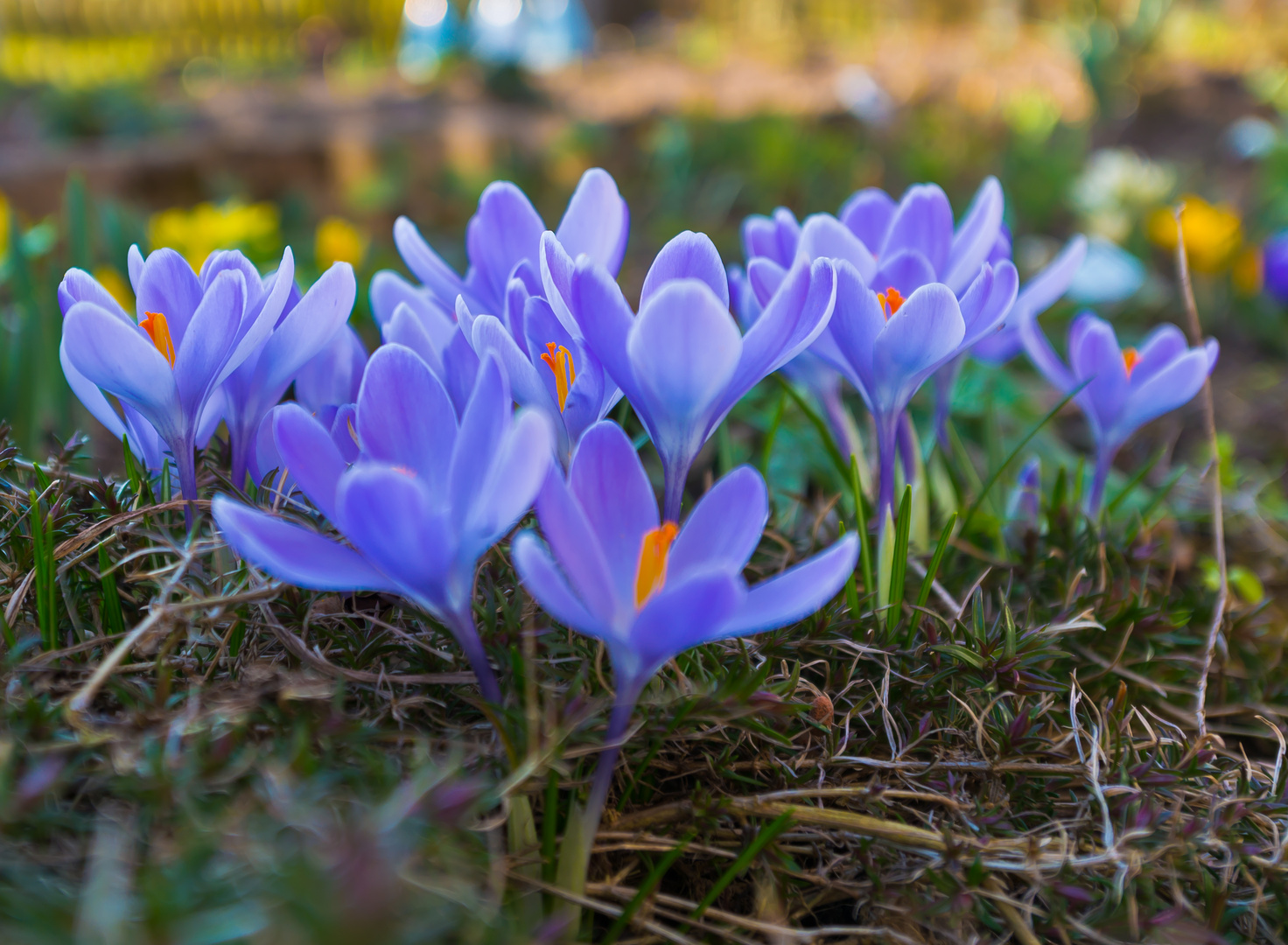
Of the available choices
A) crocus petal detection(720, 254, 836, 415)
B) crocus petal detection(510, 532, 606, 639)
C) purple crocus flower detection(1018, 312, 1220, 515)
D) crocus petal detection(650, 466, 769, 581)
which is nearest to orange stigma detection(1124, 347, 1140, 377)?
purple crocus flower detection(1018, 312, 1220, 515)

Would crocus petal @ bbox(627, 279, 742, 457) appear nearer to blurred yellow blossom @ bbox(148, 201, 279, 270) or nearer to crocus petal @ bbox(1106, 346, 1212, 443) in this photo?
crocus petal @ bbox(1106, 346, 1212, 443)

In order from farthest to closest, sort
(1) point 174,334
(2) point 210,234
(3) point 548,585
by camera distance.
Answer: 1. (2) point 210,234
2. (1) point 174,334
3. (3) point 548,585

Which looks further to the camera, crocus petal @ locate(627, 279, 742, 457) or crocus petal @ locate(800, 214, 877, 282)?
crocus petal @ locate(800, 214, 877, 282)

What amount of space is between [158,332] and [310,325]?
0.34 ft

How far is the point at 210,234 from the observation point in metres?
1.85

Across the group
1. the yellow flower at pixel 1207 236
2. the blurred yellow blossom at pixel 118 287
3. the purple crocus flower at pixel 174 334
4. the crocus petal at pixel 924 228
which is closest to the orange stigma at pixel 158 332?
the purple crocus flower at pixel 174 334

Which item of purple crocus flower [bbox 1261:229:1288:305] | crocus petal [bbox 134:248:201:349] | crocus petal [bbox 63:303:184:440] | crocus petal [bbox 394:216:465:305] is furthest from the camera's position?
purple crocus flower [bbox 1261:229:1288:305]

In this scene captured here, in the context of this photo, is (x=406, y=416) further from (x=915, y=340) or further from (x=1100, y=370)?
(x=1100, y=370)

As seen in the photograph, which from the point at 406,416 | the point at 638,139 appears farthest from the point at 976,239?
the point at 638,139

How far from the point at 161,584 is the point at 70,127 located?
4157 millimetres

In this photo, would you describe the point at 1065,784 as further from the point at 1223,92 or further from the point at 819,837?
the point at 1223,92

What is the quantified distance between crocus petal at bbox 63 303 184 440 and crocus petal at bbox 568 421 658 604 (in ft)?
0.94

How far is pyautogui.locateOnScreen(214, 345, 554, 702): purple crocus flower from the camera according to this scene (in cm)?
50

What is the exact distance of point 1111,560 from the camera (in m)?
0.97
